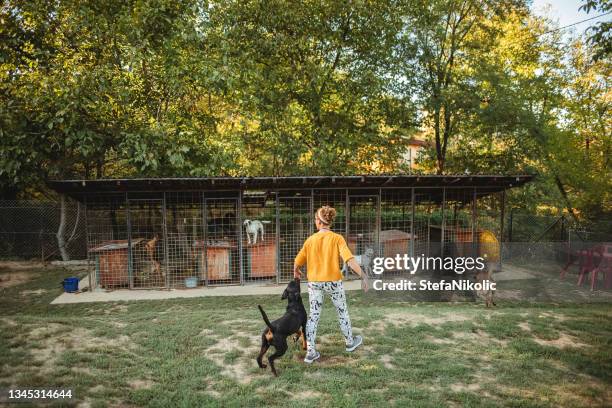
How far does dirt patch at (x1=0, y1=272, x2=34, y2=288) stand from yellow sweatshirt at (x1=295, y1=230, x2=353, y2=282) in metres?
11.1

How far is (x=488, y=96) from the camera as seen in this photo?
54.1 ft

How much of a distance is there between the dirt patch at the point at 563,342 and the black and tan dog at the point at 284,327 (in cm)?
370

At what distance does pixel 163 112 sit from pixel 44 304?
7.87 m

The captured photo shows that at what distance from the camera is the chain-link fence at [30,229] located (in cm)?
1442

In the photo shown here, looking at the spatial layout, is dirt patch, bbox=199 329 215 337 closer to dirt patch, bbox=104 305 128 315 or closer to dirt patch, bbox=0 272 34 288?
dirt patch, bbox=104 305 128 315

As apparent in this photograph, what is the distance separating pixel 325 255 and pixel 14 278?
1227cm

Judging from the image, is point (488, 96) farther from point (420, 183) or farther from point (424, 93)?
point (420, 183)

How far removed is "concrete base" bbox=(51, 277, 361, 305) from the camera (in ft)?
30.5

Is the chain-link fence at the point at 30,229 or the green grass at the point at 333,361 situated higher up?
the chain-link fence at the point at 30,229

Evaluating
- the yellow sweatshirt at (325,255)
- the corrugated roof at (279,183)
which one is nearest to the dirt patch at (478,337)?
the yellow sweatshirt at (325,255)

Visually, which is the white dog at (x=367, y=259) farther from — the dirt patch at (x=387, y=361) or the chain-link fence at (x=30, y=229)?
the chain-link fence at (x=30, y=229)

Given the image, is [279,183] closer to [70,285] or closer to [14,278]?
[70,285]

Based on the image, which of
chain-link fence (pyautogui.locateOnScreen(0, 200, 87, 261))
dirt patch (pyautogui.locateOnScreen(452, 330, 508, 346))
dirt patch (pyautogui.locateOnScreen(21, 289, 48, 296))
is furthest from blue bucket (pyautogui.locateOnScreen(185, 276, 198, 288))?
dirt patch (pyautogui.locateOnScreen(452, 330, 508, 346))

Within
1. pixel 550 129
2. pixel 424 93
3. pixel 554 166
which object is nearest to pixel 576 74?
pixel 550 129
